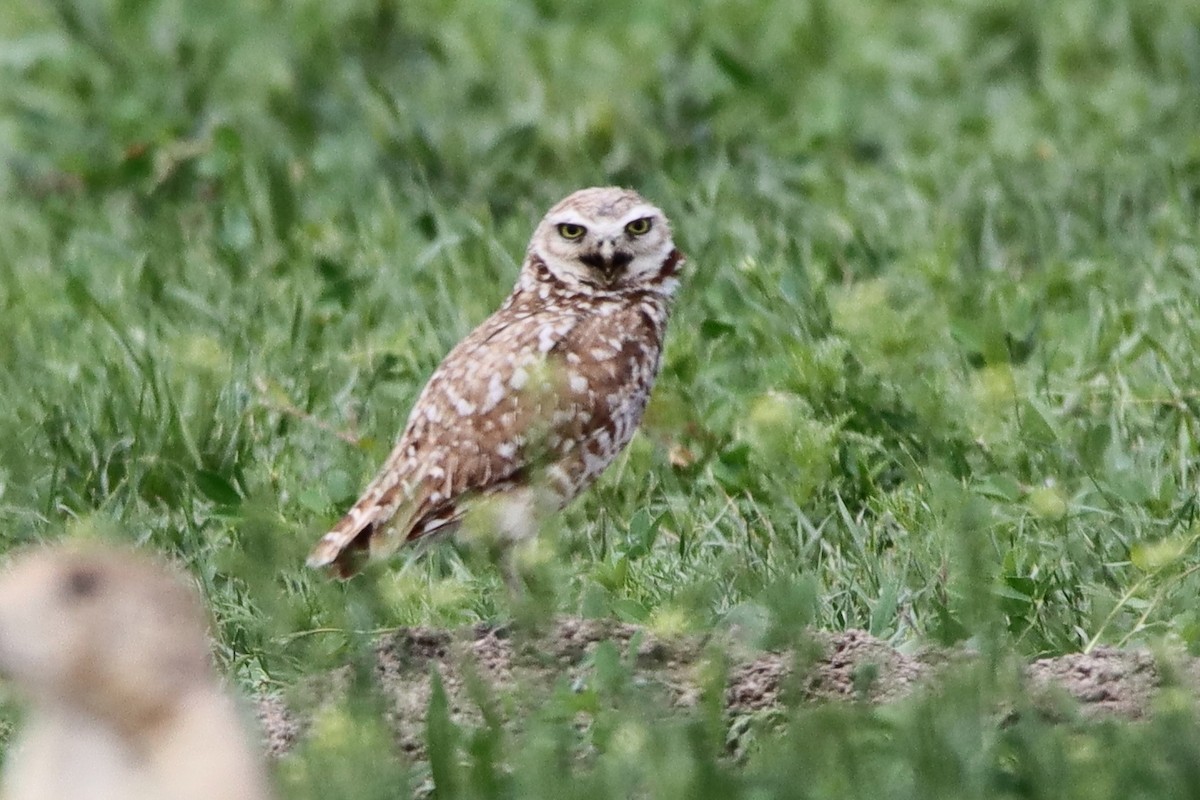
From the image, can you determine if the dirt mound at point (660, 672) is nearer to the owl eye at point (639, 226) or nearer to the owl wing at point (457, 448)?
the owl wing at point (457, 448)

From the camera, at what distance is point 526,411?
198 inches

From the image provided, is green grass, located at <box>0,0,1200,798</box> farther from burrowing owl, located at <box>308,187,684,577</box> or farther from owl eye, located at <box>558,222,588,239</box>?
owl eye, located at <box>558,222,588,239</box>

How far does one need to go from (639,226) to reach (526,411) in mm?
721

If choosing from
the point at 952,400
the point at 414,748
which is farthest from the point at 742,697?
the point at 952,400

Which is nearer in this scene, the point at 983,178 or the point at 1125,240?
the point at 1125,240

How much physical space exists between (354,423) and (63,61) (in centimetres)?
331

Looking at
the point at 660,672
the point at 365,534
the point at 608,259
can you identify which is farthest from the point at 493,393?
the point at 660,672

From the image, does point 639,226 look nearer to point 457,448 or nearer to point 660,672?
point 457,448

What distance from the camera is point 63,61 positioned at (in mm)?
8516

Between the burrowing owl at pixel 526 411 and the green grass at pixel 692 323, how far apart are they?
0.55ft

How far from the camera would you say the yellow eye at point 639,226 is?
18.0 ft

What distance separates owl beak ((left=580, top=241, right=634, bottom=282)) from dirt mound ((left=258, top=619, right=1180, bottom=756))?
1.35 metres

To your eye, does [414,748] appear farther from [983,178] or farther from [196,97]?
[196,97]

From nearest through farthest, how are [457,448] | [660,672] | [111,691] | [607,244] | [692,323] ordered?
1. [111,691]
2. [660,672]
3. [457,448]
4. [607,244]
5. [692,323]
